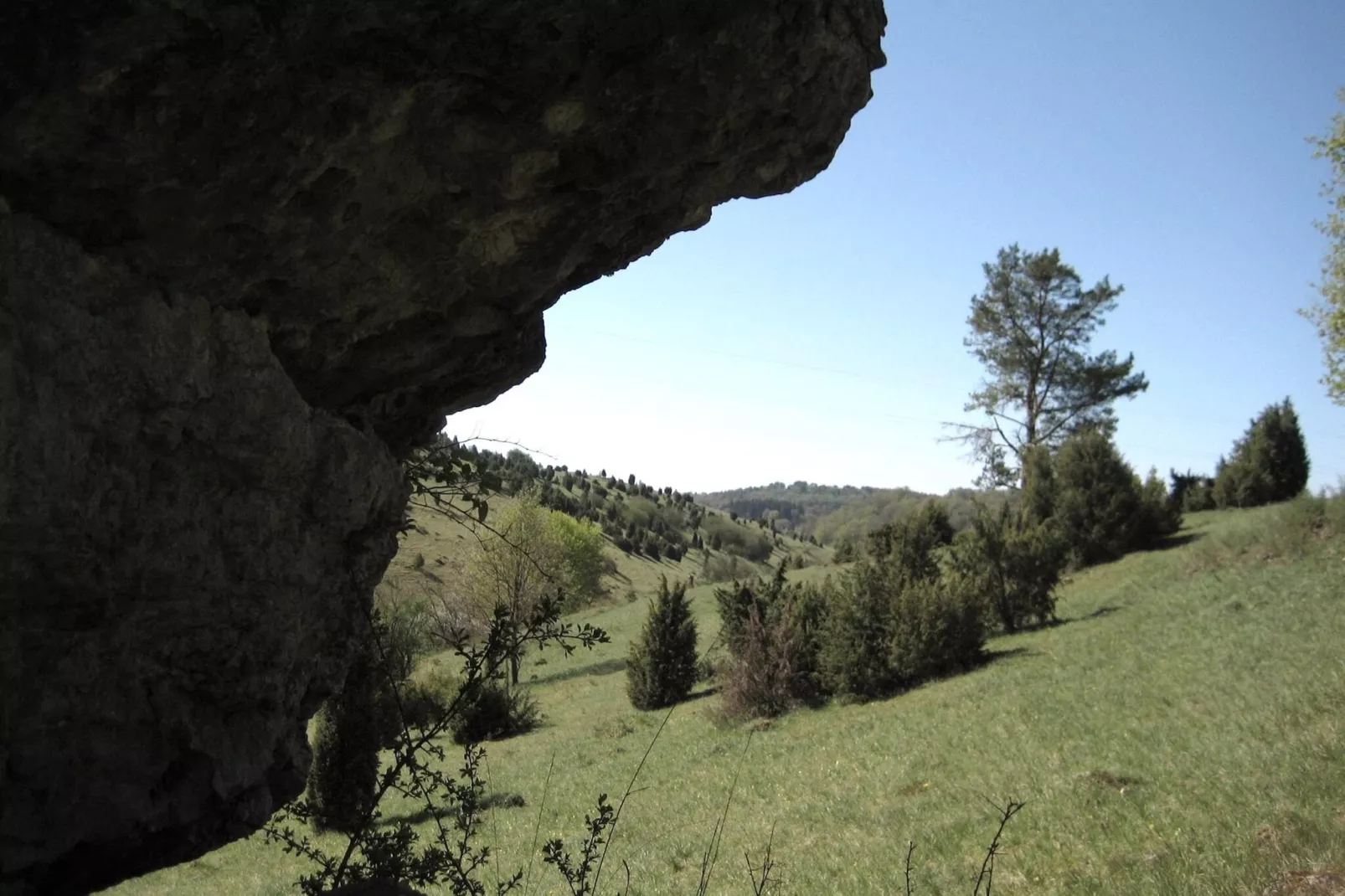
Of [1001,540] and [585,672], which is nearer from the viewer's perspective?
[1001,540]

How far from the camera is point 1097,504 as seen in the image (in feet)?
83.6

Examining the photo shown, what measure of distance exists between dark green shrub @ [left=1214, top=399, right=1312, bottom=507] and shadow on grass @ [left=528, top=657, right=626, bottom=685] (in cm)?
2069

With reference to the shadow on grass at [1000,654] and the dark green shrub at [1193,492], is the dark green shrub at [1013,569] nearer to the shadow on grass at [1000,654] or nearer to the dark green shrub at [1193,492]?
the shadow on grass at [1000,654]

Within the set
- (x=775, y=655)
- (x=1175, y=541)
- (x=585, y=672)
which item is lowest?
(x=585, y=672)

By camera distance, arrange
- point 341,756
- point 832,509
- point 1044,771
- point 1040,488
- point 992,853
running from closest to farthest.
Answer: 1. point 992,853
2. point 1044,771
3. point 341,756
4. point 1040,488
5. point 832,509

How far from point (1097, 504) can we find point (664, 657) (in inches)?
508

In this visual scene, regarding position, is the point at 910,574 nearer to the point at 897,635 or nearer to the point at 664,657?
the point at 897,635

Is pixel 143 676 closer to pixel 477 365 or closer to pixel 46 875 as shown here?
pixel 46 875

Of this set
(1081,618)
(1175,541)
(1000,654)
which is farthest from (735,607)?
(1175,541)

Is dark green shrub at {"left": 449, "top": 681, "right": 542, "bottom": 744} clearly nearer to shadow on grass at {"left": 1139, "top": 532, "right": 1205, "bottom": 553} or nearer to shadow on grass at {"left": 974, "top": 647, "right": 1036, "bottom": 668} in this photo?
shadow on grass at {"left": 974, "top": 647, "right": 1036, "bottom": 668}

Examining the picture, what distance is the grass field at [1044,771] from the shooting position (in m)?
6.48

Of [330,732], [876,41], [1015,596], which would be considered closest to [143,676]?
[876,41]

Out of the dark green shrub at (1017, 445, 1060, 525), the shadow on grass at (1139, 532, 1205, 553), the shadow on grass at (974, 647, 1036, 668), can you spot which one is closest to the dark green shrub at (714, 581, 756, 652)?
the shadow on grass at (974, 647, 1036, 668)

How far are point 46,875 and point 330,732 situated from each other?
36.9ft
